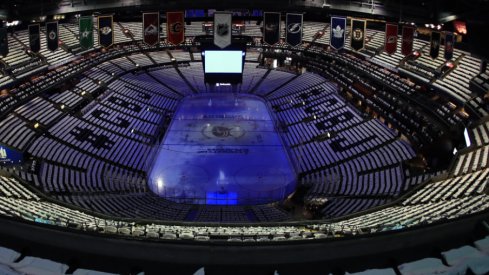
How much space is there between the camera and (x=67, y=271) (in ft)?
26.2

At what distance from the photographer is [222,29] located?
3081 centimetres

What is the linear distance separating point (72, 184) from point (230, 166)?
8443mm

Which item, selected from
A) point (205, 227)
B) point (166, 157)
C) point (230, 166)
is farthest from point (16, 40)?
point (205, 227)

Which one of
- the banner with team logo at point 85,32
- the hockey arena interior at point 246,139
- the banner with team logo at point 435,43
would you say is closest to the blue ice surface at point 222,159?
the hockey arena interior at point 246,139

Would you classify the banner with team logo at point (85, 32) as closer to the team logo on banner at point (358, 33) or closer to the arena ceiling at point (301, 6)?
the arena ceiling at point (301, 6)

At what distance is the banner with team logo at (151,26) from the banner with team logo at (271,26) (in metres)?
5.98

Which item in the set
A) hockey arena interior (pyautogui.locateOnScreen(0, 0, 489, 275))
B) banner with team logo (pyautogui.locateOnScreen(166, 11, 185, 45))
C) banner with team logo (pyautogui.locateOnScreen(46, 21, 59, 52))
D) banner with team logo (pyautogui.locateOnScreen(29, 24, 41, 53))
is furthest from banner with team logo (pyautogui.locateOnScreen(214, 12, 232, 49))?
banner with team logo (pyautogui.locateOnScreen(29, 24, 41, 53))

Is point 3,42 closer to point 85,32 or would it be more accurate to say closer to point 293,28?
point 85,32

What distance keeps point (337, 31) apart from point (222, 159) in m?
9.52

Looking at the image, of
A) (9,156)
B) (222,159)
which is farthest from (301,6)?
(9,156)

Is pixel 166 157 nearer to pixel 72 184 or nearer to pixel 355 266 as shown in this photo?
pixel 72 184

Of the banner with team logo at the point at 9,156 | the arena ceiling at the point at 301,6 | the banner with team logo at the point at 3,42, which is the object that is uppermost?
the arena ceiling at the point at 301,6

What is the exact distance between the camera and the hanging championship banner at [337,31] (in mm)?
28391

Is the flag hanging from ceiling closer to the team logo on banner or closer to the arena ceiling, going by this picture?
the arena ceiling
